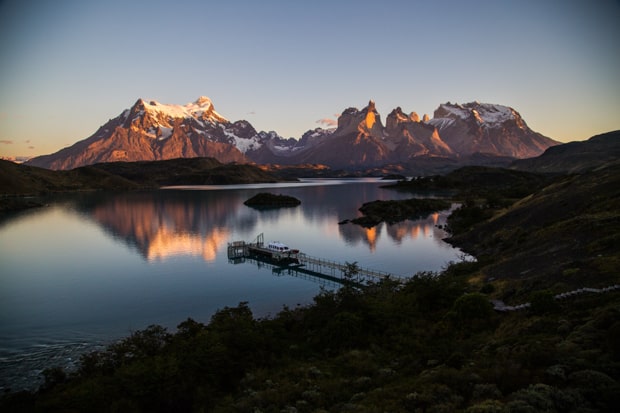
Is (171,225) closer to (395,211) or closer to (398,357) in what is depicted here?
(395,211)

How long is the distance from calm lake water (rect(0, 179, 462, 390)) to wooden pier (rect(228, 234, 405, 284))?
2349 millimetres

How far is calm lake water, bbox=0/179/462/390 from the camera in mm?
37906

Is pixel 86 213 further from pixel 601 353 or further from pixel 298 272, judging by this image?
pixel 601 353

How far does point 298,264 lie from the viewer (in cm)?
6669

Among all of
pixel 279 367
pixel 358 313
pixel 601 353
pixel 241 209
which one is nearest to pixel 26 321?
pixel 279 367

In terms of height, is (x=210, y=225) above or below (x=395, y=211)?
below

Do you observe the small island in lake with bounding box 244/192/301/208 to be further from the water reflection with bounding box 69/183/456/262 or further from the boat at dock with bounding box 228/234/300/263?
the boat at dock with bounding box 228/234/300/263

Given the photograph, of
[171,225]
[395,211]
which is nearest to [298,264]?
[171,225]

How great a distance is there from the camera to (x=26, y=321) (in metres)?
40.5

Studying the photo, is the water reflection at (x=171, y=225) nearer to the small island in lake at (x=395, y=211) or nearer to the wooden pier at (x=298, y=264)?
the wooden pier at (x=298, y=264)

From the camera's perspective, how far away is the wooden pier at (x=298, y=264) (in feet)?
182

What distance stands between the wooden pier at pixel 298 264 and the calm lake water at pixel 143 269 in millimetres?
2349

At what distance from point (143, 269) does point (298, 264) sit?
24550mm

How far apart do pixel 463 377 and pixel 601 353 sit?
18.5 feet
